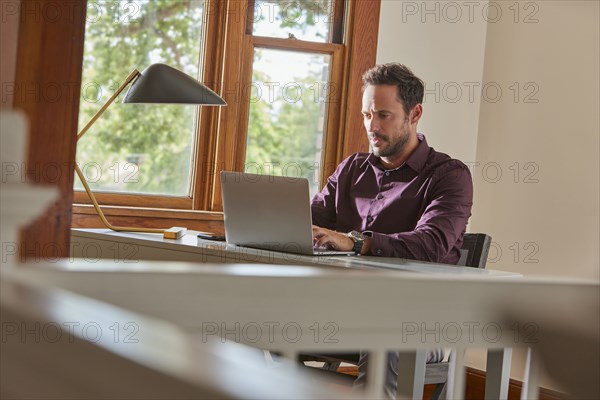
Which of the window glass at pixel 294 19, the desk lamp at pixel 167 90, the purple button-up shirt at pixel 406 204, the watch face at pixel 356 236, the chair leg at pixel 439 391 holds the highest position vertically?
the window glass at pixel 294 19

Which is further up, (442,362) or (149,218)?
(149,218)

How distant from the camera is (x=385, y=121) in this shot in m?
3.22

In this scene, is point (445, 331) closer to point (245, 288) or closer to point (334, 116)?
point (245, 288)

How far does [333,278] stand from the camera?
61 centimetres

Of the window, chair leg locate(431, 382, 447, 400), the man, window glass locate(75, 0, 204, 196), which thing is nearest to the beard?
the man

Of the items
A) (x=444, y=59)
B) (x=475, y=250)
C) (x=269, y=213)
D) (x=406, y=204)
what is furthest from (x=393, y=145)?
(x=444, y=59)

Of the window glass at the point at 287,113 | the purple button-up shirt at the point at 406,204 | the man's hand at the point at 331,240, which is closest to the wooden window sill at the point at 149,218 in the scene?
the window glass at the point at 287,113

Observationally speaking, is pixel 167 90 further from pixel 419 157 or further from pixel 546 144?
pixel 546 144

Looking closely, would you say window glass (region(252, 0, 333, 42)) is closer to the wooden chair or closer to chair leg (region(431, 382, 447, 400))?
the wooden chair

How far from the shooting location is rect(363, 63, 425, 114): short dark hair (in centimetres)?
323

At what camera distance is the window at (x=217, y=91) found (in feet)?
12.1

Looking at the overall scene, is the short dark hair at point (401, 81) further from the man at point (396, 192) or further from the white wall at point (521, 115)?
the white wall at point (521, 115)

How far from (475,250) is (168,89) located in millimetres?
1216

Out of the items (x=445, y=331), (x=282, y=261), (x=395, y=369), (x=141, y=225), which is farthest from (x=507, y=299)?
(x=141, y=225)
